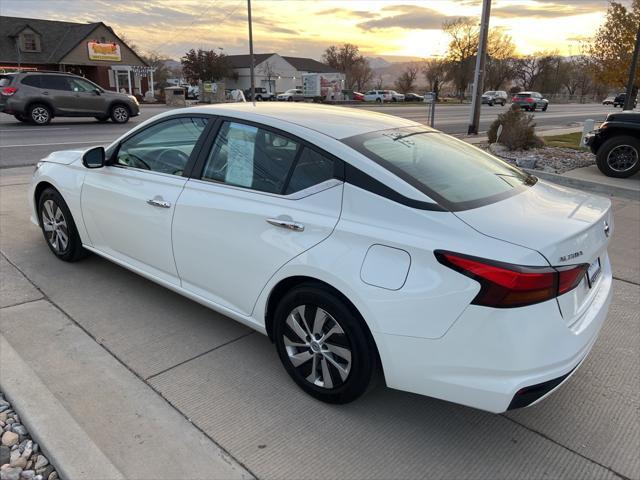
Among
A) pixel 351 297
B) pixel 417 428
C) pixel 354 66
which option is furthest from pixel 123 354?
pixel 354 66

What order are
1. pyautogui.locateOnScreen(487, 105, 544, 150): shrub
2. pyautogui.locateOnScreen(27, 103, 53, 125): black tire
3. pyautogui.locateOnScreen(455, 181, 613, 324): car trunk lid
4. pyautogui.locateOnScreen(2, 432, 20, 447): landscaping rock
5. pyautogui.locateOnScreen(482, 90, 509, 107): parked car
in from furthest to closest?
pyautogui.locateOnScreen(482, 90, 509, 107): parked car, pyautogui.locateOnScreen(27, 103, 53, 125): black tire, pyautogui.locateOnScreen(487, 105, 544, 150): shrub, pyautogui.locateOnScreen(2, 432, 20, 447): landscaping rock, pyautogui.locateOnScreen(455, 181, 613, 324): car trunk lid

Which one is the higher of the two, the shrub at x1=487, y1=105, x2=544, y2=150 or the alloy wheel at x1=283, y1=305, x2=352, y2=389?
the shrub at x1=487, y1=105, x2=544, y2=150

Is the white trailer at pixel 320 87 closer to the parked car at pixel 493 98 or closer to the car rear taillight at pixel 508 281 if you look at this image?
the parked car at pixel 493 98

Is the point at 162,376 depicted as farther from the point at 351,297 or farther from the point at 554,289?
the point at 554,289

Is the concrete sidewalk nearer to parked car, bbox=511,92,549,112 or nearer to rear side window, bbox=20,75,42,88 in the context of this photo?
rear side window, bbox=20,75,42,88

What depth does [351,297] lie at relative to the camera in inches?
95.3

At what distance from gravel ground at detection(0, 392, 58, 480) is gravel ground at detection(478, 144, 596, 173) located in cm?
939

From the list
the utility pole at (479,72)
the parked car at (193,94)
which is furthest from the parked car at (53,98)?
the parked car at (193,94)

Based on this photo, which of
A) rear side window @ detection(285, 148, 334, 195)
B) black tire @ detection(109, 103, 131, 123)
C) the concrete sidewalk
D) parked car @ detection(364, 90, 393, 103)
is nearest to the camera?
the concrete sidewalk

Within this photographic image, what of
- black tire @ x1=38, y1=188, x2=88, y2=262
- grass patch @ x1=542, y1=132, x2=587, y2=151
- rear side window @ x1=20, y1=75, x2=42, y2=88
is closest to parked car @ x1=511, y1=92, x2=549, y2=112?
grass patch @ x1=542, y1=132, x2=587, y2=151

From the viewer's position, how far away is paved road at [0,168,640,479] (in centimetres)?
240

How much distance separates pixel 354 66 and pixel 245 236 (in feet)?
311

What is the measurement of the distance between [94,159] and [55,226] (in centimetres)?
110

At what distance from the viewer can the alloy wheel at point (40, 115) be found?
57.6 ft
